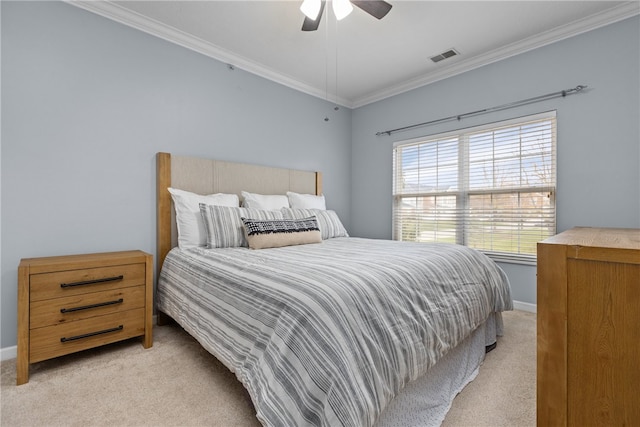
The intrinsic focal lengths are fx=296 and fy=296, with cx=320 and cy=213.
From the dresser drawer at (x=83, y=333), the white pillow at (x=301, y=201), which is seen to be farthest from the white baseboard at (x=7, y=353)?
the white pillow at (x=301, y=201)

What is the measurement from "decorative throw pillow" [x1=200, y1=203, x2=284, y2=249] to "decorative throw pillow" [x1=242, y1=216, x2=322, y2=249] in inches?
3.3

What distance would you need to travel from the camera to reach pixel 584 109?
257 centimetres

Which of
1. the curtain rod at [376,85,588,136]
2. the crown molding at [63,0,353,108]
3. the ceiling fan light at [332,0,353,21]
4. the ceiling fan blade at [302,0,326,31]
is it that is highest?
the crown molding at [63,0,353,108]

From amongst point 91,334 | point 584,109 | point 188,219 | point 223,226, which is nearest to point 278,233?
point 223,226

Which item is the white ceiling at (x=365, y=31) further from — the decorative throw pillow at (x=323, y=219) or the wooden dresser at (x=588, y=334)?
the wooden dresser at (x=588, y=334)

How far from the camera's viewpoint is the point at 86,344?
185 cm

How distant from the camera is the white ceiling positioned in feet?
7.71

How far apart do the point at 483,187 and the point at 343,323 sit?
2759 mm

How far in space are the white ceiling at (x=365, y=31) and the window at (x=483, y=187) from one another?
0.75 m

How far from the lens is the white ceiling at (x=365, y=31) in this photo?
2350 mm

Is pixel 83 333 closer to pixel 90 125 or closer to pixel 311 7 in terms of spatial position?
pixel 90 125

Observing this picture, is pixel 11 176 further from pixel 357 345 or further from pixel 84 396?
pixel 357 345

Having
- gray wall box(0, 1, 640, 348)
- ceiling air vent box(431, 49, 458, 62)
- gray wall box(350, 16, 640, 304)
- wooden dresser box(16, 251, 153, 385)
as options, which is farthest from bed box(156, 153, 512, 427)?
ceiling air vent box(431, 49, 458, 62)

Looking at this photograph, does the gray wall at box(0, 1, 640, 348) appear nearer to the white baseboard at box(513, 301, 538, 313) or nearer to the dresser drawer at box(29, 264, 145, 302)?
the white baseboard at box(513, 301, 538, 313)
